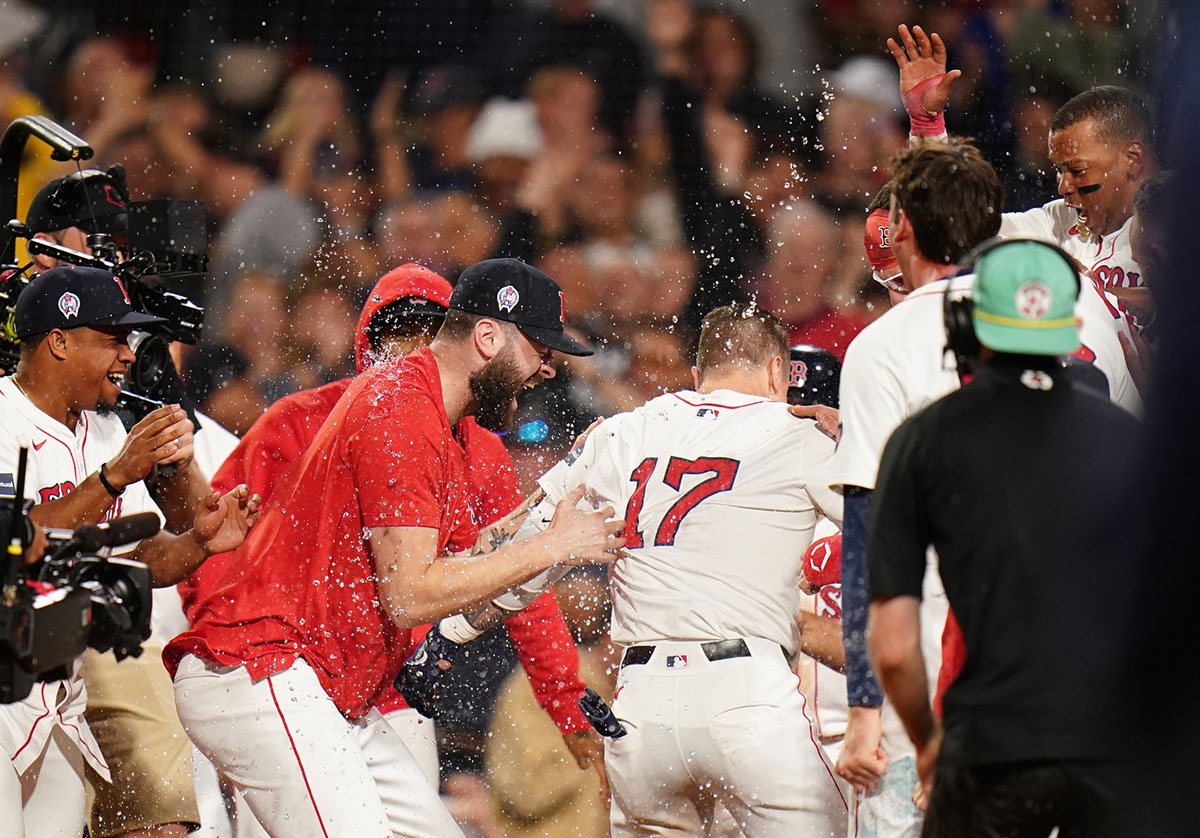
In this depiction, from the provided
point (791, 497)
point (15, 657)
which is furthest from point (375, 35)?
point (15, 657)

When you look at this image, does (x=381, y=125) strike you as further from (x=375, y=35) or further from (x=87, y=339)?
(x=87, y=339)

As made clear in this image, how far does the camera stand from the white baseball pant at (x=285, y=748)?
374cm

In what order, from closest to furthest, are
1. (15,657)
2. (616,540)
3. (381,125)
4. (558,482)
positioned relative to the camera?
(15,657), (616,540), (558,482), (381,125)

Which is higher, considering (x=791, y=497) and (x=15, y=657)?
(x=791, y=497)

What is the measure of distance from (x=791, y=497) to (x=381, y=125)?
191 inches

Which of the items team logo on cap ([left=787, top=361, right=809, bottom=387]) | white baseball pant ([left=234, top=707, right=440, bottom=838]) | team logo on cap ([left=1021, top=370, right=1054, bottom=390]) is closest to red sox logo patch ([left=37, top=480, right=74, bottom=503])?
white baseball pant ([left=234, top=707, right=440, bottom=838])

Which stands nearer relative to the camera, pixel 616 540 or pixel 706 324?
pixel 616 540

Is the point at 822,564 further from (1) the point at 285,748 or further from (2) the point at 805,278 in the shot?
(2) the point at 805,278

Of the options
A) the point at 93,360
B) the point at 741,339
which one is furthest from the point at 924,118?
the point at 93,360

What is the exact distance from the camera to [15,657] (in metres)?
3.07

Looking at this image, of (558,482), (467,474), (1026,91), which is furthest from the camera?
(1026,91)

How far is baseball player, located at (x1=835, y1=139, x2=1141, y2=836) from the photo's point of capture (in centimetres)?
323

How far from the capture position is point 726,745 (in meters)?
3.90

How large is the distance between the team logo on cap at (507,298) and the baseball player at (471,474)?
1.55ft
